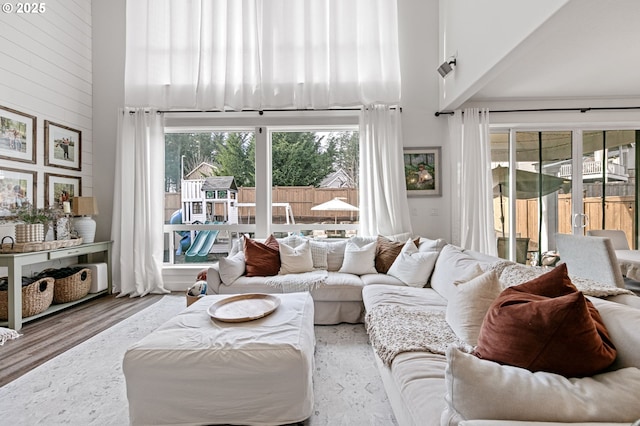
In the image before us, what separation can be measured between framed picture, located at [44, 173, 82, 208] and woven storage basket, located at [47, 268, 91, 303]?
0.85m

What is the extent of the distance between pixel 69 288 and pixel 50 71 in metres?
2.56

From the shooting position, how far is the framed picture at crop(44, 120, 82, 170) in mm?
3684

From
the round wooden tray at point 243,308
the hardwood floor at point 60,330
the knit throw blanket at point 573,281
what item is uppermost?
the knit throw blanket at point 573,281

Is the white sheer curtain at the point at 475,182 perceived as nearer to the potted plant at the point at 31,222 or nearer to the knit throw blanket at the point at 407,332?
the knit throw blanket at the point at 407,332

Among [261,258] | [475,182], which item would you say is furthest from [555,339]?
[475,182]

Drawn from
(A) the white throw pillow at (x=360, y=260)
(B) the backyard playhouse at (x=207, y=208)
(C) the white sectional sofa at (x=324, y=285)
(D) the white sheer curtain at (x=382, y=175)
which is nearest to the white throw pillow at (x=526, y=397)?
(C) the white sectional sofa at (x=324, y=285)

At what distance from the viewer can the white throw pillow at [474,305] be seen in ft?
5.03

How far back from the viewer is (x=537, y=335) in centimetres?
99

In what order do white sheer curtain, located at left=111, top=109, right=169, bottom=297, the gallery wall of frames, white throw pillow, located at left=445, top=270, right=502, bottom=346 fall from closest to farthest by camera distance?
1. white throw pillow, located at left=445, top=270, right=502, bottom=346
2. the gallery wall of frames
3. white sheer curtain, located at left=111, top=109, right=169, bottom=297

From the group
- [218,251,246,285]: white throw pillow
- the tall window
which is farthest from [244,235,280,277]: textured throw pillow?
the tall window

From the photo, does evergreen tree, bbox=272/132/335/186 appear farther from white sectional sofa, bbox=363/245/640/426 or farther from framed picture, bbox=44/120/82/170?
white sectional sofa, bbox=363/245/640/426

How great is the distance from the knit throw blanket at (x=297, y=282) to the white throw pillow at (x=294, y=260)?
0.56 ft

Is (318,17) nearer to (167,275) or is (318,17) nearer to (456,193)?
(456,193)

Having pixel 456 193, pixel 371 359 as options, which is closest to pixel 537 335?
pixel 371 359
